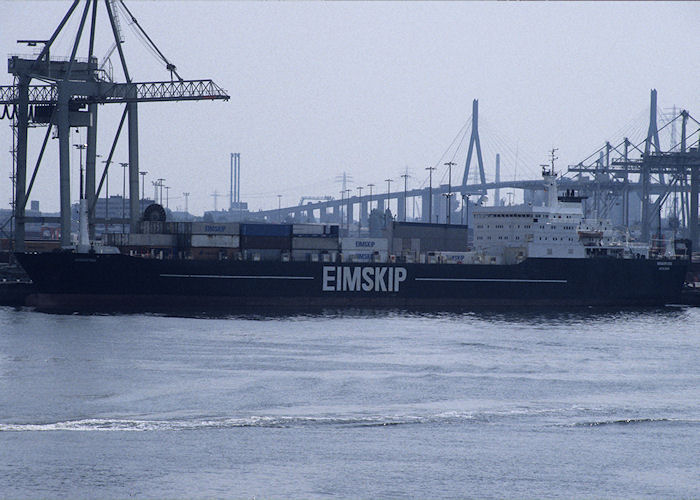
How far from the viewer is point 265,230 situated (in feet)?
160

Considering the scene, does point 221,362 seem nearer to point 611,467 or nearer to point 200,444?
point 200,444

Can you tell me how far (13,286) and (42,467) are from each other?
32101mm

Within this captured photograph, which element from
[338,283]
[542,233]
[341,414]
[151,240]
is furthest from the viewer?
[542,233]

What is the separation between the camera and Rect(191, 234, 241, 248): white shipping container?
47.5 m

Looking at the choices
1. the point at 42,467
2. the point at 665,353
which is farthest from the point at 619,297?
the point at 42,467

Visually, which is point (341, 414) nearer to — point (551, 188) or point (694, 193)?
point (551, 188)

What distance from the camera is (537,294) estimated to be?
50469mm

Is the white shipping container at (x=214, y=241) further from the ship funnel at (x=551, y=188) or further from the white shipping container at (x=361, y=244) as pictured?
the ship funnel at (x=551, y=188)

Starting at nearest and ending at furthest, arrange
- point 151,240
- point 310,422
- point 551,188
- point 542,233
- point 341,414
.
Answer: point 310,422
point 341,414
point 151,240
point 542,233
point 551,188

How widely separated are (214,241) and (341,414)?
25795 mm

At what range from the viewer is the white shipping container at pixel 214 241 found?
47.5 meters

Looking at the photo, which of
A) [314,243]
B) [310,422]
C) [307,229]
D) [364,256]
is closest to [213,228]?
[307,229]

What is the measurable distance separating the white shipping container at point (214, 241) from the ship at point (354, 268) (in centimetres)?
5

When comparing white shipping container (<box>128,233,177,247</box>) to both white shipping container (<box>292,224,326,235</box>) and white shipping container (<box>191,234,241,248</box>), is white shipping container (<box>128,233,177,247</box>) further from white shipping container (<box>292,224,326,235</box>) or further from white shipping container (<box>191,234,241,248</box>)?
white shipping container (<box>292,224,326,235</box>)
